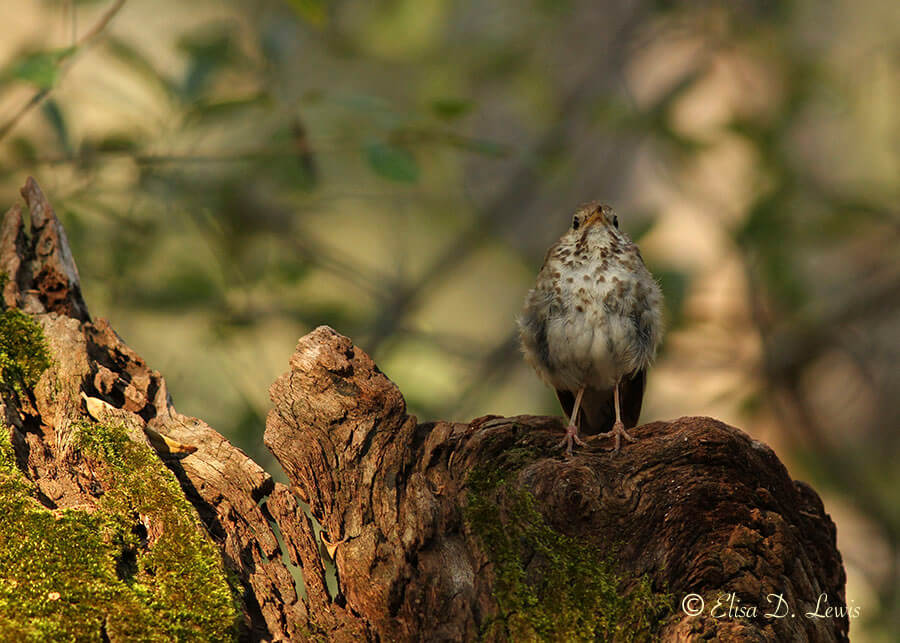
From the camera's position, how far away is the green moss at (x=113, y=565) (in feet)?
7.04

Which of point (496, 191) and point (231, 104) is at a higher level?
point (496, 191)

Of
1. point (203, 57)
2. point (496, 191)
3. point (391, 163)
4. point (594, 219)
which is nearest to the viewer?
point (391, 163)

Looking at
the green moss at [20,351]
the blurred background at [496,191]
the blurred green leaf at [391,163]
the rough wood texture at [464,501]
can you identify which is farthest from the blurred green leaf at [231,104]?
the rough wood texture at [464,501]

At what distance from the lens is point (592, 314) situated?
4145 mm

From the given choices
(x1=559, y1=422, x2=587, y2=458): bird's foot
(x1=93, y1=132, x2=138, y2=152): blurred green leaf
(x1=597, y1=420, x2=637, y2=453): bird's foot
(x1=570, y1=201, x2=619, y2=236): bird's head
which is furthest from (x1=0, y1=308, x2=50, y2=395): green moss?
(x1=570, y1=201, x2=619, y2=236): bird's head

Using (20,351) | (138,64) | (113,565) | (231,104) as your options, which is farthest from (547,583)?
(138,64)

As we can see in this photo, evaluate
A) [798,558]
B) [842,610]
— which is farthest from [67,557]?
[842,610]

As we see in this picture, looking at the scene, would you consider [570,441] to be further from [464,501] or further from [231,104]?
[231,104]

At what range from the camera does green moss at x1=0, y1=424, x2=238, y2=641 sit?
7.04 ft

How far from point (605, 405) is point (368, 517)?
236 cm

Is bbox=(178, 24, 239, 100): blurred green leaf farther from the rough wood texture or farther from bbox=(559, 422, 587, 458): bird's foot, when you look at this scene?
bbox=(559, 422, 587, 458): bird's foot

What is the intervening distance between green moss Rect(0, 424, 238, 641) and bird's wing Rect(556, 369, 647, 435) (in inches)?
100

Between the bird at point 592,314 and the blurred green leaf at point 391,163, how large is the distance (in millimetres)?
926

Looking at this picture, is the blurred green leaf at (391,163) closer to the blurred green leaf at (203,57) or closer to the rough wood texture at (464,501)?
the rough wood texture at (464,501)
